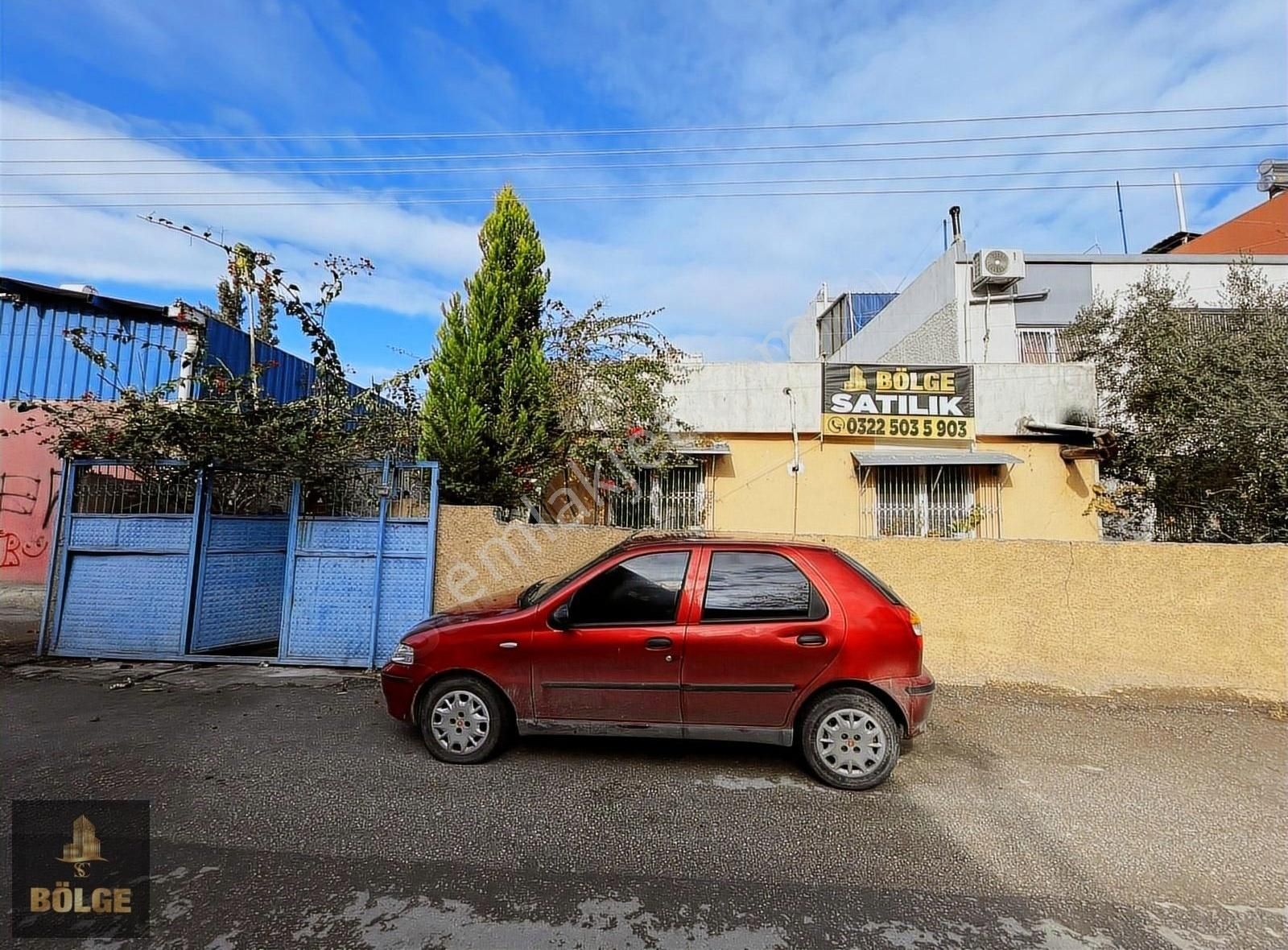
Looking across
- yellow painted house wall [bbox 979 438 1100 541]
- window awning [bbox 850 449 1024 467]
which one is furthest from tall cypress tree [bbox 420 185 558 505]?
yellow painted house wall [bbox 979 438 1100 541]

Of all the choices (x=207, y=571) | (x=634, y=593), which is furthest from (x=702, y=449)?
(x=207, y=571)

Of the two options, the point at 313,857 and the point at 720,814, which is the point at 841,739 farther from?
the point at 313,857

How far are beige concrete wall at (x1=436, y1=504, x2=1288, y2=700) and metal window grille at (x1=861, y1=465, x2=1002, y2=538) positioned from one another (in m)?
3.62

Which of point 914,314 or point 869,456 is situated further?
point 914,314

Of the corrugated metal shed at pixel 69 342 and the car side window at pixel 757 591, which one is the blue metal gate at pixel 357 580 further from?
the corrugated metal shed at pixel 69 342

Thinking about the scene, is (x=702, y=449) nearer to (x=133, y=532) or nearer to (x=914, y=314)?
(x=133, y=532)

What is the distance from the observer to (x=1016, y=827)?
3494 millimetres

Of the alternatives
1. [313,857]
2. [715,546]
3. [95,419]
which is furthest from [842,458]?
[95,419]

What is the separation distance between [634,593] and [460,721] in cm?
148

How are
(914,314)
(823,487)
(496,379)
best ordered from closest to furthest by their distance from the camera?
(496,379) → (823,487) → (914,314)

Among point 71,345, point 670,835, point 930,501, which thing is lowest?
point 670,835

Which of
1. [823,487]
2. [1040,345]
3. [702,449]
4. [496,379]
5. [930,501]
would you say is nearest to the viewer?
[496,379]

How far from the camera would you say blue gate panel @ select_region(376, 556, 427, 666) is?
6.36 metres

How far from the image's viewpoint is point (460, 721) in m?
4.12
